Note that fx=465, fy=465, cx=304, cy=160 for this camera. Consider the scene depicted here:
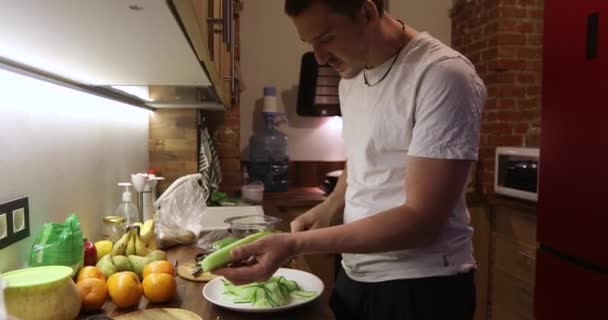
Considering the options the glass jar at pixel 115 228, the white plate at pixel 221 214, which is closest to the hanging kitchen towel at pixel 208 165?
the white plate at pixel 221 214

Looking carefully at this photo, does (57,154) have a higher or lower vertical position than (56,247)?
higher

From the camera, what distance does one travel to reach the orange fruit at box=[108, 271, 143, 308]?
88 cm

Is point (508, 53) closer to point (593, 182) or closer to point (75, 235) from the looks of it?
point (593, 182)

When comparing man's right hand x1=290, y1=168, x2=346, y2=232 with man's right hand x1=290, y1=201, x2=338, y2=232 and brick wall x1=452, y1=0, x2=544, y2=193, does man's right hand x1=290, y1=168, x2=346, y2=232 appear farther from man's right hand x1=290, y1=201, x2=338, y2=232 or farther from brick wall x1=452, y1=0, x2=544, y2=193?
brick wall x1=452, y1=0, x2=544, y2=193

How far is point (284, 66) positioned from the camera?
3.03 m

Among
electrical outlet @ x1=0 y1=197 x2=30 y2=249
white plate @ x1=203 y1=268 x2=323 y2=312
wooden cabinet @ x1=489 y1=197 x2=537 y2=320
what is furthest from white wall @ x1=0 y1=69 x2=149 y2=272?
wooden cabinet @ x1=489 y1=197 x2=537 y2=320

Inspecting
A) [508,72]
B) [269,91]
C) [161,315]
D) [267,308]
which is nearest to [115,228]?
[161,315]

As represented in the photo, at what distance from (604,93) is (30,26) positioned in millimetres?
1660

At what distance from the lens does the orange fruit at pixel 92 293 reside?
858mm

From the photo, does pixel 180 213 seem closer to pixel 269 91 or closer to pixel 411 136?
pixel 411 136

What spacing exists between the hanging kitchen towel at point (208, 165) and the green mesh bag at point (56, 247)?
119 cm

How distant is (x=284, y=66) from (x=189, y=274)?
2134mm

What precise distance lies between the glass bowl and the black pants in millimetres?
336

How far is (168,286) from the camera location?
92 cm
